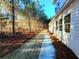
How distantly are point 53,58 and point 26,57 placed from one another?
49.6 inches

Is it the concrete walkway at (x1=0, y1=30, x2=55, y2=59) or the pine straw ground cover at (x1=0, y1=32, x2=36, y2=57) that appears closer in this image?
the concrete walkway at (x1=0, y1=30, x2=55, y2=59)

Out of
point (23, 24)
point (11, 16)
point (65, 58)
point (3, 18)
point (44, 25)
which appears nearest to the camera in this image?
point (65, 58)

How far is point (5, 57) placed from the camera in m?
9.24

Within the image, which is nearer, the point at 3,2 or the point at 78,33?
the point at 78,33

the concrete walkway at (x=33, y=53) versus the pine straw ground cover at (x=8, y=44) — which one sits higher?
the pine straw ground cover at (x=8, y=44)

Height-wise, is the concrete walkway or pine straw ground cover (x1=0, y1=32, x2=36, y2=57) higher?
pine straw ground cover (x1=0, y1=32, x2=36, y2=57)

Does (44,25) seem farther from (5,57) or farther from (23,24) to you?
(5,57)

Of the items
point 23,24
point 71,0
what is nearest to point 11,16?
point 71,0

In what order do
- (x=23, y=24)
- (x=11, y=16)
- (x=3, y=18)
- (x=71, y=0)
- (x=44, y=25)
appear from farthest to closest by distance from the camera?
1. (x=44, y=25)
2. (x=23, y=24)
3. (x=11, y=16)
4. (x=3, y=18)
5. (x=71, y=0)

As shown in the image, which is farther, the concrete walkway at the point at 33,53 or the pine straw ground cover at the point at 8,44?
the pine straw ground cover at the point at 8,44

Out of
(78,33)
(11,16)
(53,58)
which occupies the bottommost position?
(53,58)

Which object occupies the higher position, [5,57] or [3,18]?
[3,18]

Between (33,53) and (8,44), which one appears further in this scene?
(8,44)

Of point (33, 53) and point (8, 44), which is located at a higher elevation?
point (8, 44)
